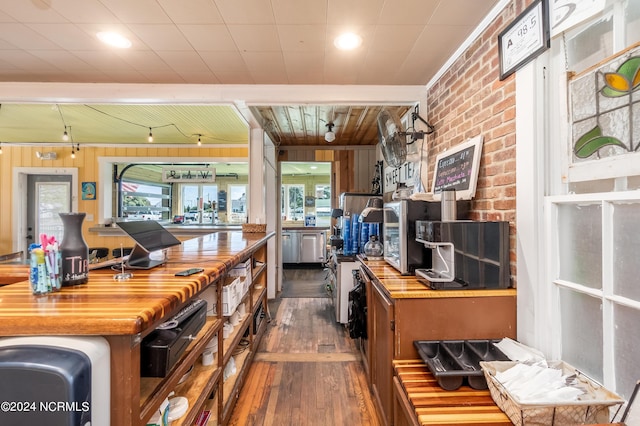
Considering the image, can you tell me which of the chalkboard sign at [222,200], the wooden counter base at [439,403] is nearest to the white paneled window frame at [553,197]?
the wooden counter base at [439,403]

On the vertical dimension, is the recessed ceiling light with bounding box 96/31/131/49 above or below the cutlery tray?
above

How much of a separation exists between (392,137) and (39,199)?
6.47 metres

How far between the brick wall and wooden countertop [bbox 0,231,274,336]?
5.09ft

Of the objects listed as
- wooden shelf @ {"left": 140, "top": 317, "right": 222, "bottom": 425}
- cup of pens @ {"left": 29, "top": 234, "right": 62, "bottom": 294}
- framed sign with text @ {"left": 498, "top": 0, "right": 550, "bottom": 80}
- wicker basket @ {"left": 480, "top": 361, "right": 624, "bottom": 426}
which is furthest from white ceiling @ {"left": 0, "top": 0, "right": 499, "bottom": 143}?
wicker basket @ {"left": 480, "top": 361, "right": 624, "bottom": 426}

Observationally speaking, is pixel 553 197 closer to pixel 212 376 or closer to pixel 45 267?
pixel 212 376

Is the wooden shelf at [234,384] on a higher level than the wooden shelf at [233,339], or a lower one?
lower

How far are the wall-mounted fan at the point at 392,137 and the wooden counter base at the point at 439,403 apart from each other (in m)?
1.79

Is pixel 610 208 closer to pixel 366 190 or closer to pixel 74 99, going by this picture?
pixel 74 99

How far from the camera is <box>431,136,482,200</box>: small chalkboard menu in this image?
5.72 feet

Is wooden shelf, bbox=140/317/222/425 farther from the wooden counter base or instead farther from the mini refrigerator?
the mini refrigerator

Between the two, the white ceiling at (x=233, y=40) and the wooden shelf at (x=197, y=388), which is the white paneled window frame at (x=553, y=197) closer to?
the white ceiling at (x=233, y=40)

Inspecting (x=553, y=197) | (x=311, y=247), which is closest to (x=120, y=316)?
(x=553, y=197)

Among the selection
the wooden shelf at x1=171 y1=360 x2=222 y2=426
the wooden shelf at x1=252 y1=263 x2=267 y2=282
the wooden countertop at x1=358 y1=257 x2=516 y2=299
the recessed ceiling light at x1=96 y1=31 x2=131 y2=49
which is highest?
the recessed ceiling light at x1=96 y1=31 x2=131 y2=49

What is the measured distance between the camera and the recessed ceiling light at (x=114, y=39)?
181 cm
